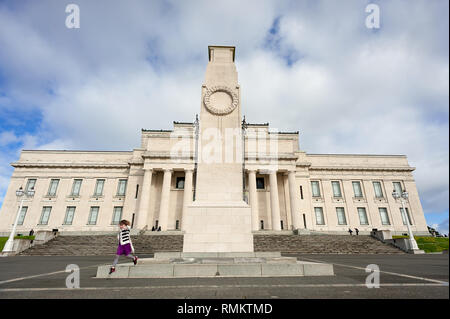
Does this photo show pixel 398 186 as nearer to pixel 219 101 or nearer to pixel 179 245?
pixel 179 245

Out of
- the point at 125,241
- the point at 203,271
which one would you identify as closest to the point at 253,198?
the point at 203,271

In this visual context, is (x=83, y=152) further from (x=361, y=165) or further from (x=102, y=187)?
(x=361, y=165)

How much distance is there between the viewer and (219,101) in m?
11.6

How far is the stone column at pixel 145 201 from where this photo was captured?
33.2 meters

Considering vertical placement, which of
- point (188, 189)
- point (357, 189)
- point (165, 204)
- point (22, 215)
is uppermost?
point (357, 189)

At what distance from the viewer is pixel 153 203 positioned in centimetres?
3772

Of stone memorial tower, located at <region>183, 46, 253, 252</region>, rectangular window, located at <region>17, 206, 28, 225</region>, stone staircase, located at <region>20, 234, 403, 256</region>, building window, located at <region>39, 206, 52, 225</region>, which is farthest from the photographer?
building window, located at <region>39, 206, 52, 225</region>

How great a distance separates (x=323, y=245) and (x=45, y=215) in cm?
4287

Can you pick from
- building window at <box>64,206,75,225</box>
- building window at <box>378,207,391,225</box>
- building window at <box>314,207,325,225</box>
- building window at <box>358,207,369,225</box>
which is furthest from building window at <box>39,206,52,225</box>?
building window at <box>378,207,391,225</box>

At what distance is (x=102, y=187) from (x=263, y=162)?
28521 millimetres

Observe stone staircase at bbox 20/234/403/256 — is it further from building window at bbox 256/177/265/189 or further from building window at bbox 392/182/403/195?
building window at bbox 392/182/403/195

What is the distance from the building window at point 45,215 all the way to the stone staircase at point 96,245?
52.8ft

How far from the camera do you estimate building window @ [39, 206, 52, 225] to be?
3712cm
